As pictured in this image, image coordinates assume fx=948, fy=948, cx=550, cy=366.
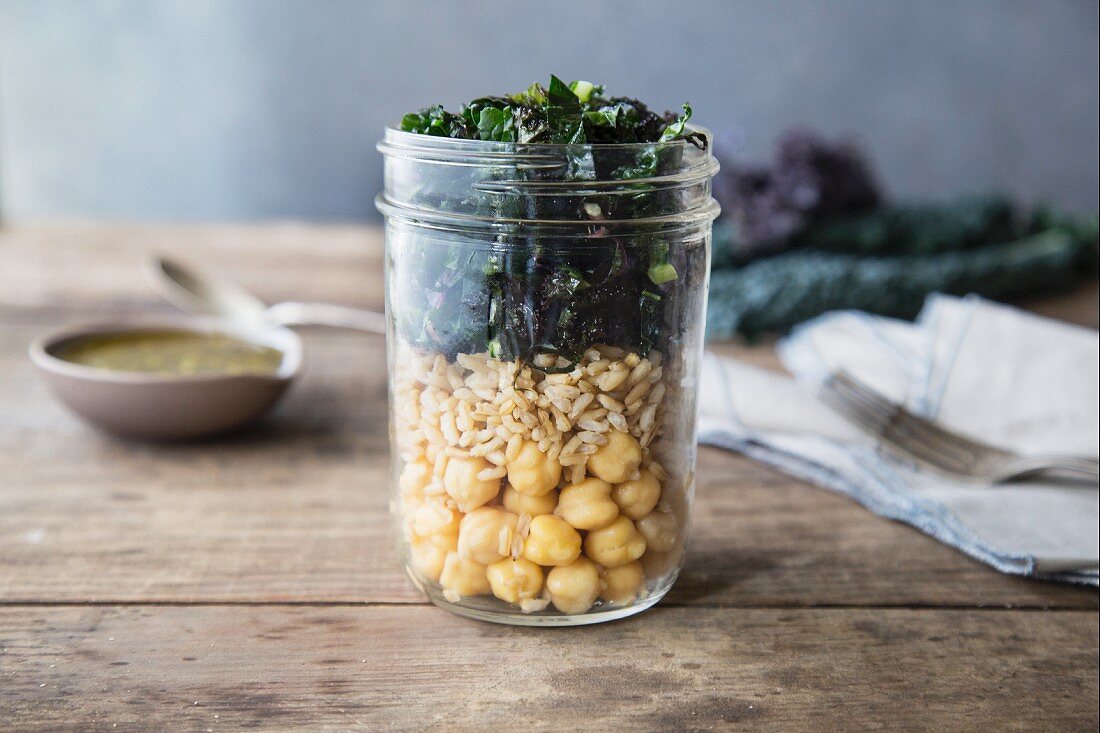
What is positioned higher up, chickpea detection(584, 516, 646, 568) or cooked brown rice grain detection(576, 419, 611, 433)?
cooked brown rice grain detection(576, 419, 611, 433)

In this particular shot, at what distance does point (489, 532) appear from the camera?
552mm

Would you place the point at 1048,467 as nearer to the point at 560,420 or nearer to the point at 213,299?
the point at 560,420

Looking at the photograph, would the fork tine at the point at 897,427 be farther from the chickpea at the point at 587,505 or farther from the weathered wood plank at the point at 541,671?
the chickpea at the point at 587,505

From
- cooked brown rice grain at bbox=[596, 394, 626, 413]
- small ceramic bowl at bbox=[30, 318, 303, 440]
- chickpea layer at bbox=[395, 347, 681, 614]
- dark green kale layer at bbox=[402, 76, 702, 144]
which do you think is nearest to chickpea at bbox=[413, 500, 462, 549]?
chickpea layer at bbox=[395, 347, 681, 614]

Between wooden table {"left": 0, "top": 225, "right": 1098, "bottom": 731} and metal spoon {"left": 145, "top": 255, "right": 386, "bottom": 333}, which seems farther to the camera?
metal spoon {"left": 145, "top": 255, "right": 386, "bottom": 333}

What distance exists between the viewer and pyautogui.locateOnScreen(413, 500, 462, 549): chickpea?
0.57 metres

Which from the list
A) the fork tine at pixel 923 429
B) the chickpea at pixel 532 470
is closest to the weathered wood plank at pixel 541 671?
the chickpea at pixel 532 470

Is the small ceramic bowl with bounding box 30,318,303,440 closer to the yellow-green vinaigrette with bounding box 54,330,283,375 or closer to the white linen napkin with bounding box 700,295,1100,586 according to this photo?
the yellow-green vinaigrette with bounding box 54,330,283,375

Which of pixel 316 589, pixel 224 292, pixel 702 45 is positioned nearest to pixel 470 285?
pixel 316 589

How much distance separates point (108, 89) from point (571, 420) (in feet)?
6.91

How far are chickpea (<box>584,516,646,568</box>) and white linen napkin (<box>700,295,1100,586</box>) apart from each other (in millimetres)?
294

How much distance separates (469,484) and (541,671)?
0.12m

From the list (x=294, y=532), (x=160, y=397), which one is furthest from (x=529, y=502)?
(x=160, y=397)

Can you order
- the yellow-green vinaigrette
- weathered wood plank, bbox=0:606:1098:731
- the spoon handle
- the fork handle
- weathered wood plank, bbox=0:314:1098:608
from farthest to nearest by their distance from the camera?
the spoon handle → the yellow-green vinaigrette → the fork handle → weathered wood plank, bbox=0:314:1098:608 → weathered wood plank, bbox=0:606:1098:731
